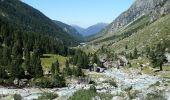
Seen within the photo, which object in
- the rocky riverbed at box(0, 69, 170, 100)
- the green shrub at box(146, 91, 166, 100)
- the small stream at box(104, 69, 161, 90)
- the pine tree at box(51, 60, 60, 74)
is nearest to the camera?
the green shrub at box(146, 91, 166, 100)

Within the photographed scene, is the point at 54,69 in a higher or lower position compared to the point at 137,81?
higher

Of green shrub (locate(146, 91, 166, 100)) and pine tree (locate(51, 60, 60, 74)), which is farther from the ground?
pine tree (locate(51, 60, 60, 74))

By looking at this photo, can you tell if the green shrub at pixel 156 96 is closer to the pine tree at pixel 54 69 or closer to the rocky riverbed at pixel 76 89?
the rocky riverbed at pixel 76 89

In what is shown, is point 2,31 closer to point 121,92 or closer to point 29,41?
point 29,41

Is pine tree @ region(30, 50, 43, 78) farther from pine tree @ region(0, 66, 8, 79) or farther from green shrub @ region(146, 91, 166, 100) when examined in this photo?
green shrub @ region(146, 91, 166, 100)

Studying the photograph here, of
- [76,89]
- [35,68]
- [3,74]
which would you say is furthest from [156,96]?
[35,68]

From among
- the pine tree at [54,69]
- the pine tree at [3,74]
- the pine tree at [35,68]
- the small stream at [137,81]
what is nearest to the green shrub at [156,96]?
the small stream at [137,81]

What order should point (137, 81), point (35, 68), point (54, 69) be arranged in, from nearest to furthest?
1. point (137, 81)
2. point (35, 68)
3. point (54, 69)

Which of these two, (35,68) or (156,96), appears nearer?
(156,96)

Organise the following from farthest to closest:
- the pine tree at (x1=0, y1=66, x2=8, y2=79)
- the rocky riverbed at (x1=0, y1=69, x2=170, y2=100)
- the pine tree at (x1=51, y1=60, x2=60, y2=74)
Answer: the pine tree at (x1=51, y1=60, x2=60, y2=74), the pine tree at (x1=0, y1=66, x2=8, y2=79), the rocky riverbed at (x1=0, y1=69, x2=170, y2=100)

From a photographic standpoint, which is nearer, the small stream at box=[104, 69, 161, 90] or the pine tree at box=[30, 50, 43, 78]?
the small stream at box=[104, 69, 161, 90]

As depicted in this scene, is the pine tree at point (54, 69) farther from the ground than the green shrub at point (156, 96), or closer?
farther from the ground

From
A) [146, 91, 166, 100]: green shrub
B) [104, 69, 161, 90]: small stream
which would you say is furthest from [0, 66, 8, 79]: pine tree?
[146, 91, 166, 100]: green shrub

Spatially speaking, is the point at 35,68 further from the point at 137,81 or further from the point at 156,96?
the point at 156,96
